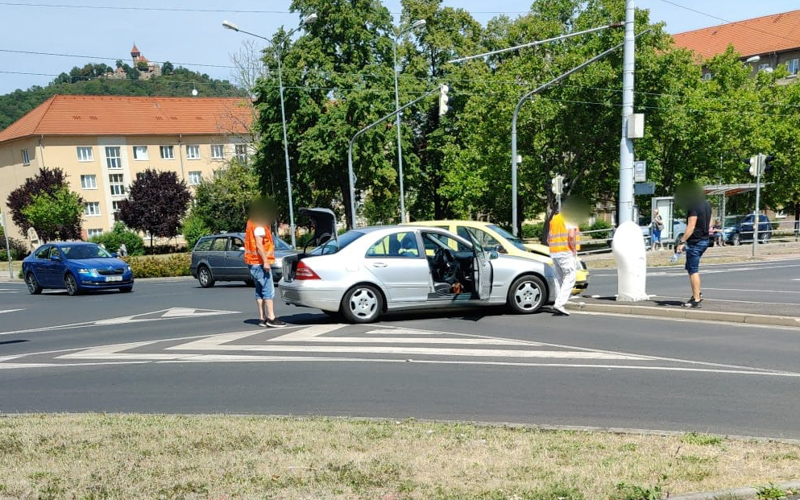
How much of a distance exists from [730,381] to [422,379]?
3.15 m

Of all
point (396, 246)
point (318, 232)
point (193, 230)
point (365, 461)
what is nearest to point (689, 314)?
point (396, 246)

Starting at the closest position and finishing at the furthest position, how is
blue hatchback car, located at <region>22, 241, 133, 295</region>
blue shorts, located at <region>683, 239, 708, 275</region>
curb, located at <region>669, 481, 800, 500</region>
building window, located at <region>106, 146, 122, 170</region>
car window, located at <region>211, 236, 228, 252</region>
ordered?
curb, located at <region>669, 481, 800, 500</region> < blue shorts, located at <region>683, 239, 708, 275</region> < blue hatchback car, located at <region>22, 241, 133, 295</region> < car window, located at <region>211, 236, 228, 252</region> < building window, located at <region>106, 146, 122, 170</region>

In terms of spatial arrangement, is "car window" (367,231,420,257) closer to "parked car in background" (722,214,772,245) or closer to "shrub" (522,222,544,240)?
"parked car in background" (722,214,772,245)

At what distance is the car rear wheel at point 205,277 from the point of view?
75.3 feet

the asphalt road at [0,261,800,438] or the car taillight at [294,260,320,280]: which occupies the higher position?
the car taillight at [294,260,320,280]

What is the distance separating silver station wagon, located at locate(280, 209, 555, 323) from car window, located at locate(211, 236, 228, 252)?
11.5 m

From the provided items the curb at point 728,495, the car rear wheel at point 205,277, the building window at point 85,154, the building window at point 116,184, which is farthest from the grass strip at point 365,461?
the building window at point 116,184

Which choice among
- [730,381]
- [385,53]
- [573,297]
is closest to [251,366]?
[730,381]

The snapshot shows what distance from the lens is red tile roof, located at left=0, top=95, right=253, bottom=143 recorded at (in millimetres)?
67500

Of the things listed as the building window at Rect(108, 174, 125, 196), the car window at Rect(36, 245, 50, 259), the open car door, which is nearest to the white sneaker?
the open car door

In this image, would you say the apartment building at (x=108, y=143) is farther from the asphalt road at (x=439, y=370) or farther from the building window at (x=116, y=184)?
the asphalt road at (x=439, y=370)

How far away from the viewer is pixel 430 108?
42531mm

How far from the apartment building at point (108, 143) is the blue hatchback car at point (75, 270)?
43208 mm

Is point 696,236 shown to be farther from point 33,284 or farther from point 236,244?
point 33,284
